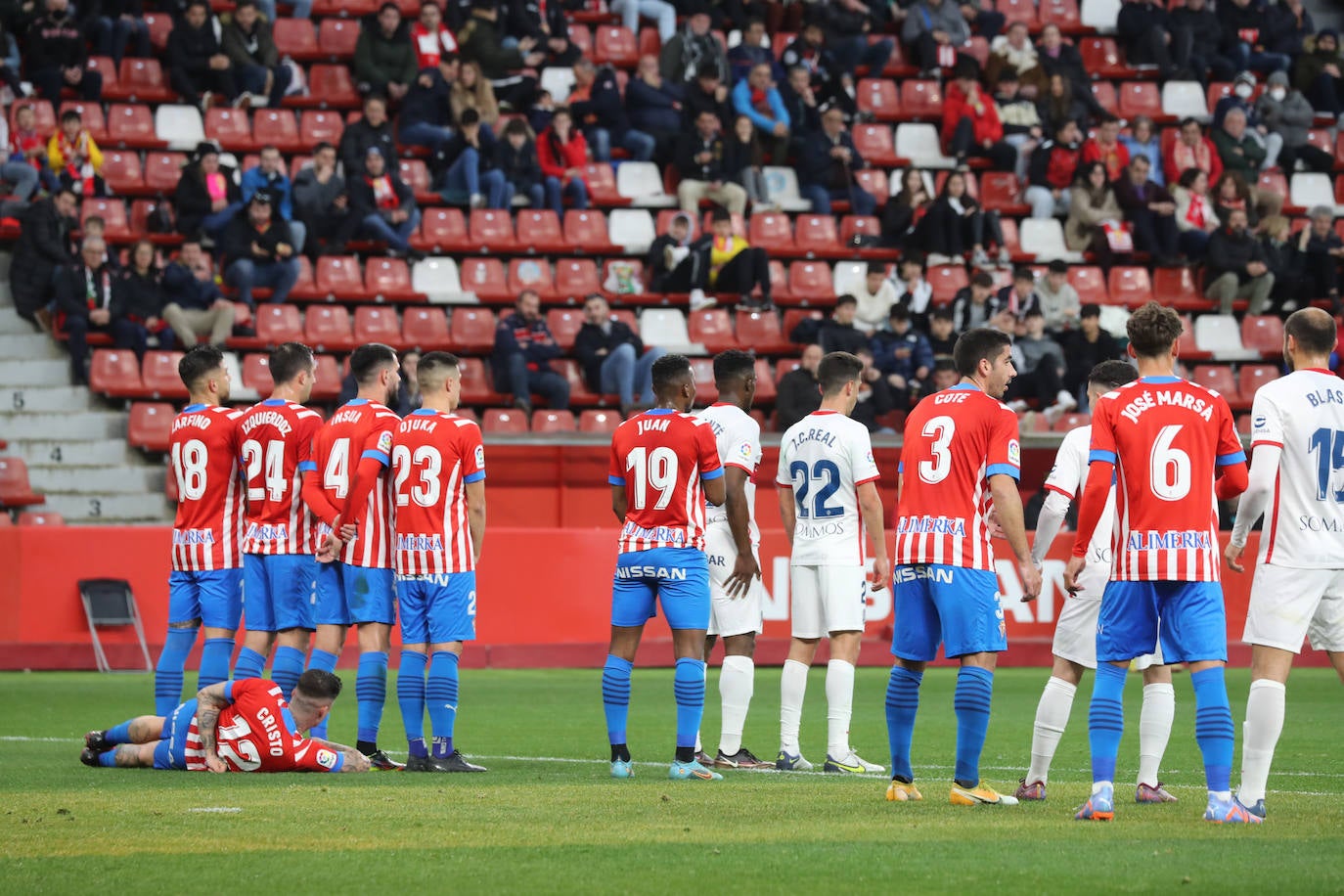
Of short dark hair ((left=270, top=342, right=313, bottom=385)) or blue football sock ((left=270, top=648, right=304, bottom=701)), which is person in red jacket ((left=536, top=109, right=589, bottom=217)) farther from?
blue football sock ((left=270, top=648, right=304, bottom=701))

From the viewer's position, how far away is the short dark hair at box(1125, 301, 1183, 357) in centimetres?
797

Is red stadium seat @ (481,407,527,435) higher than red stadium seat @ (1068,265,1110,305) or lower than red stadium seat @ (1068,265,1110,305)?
lower

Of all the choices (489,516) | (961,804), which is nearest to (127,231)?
(489,516)

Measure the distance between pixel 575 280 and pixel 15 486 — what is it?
793 centimetres

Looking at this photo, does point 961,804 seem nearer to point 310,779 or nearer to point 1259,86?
point 310,779

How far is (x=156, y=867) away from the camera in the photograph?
6.64m

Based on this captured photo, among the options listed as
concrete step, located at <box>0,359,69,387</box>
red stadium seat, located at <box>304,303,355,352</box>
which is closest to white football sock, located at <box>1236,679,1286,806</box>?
red stadium seat, located at <box>304,303,355,352</box>

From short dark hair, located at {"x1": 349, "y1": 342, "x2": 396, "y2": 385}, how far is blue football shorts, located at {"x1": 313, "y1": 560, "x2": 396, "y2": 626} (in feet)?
3.78

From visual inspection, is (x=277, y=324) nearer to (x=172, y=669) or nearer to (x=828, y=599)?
(x=172, y=669)

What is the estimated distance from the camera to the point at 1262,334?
83.5 feet

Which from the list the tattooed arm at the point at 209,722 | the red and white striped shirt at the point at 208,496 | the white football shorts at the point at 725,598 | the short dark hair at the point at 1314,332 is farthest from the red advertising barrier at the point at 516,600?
the short dark hair at the point at 1314,332

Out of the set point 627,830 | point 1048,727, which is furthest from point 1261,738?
point 627,830

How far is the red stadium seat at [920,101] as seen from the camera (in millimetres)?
28141

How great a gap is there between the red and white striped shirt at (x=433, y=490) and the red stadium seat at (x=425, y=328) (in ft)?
41.2
